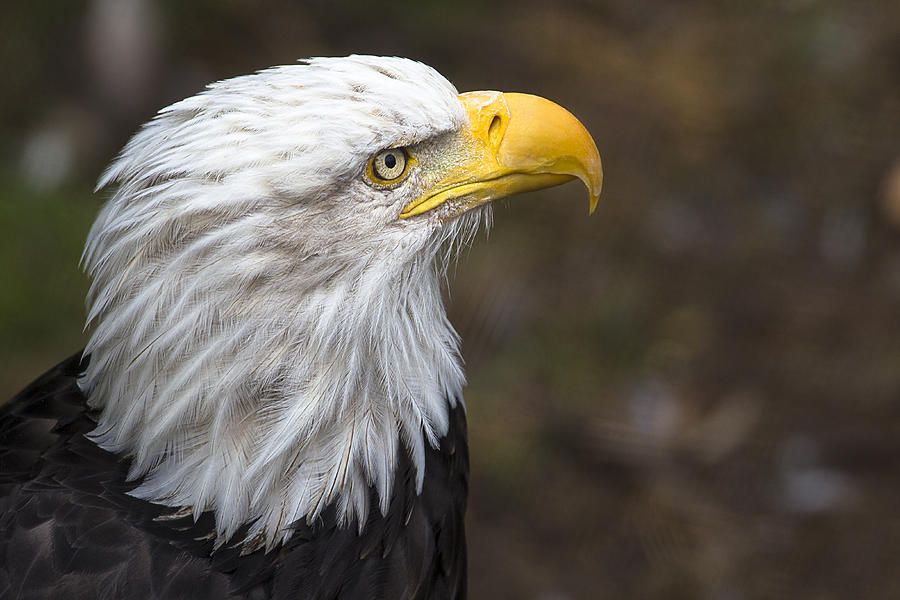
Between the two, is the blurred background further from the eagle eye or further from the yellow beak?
the eagle eye

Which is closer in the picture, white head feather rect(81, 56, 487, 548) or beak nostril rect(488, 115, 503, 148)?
white head feather rect(81, 56, 487, 548)

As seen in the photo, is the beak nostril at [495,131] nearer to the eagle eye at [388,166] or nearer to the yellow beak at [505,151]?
the yellow beak at [505,151]

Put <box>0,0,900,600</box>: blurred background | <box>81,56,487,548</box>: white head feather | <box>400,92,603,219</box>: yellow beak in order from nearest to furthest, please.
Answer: <box>81,56,487,548</box>: white head feather → <box>400,92,603,219</box>: yellow beak → <box>0,0,900,600</box>: blurred background

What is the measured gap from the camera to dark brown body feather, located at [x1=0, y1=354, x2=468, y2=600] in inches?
76.3

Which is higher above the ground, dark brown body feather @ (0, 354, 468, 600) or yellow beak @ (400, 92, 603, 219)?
yellow beak @ (400, 92, 603, 219)

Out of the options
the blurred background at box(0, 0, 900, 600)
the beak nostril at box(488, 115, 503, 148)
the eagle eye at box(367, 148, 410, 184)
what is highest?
the beak nostril at box(488, 115, 503, 148)

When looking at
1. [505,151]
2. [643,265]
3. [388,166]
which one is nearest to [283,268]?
[388,166]

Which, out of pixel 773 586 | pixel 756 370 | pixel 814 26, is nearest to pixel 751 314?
pixel 756 370

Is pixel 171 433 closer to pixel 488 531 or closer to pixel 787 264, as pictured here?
pixel 488 531

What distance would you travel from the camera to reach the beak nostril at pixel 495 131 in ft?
6.84

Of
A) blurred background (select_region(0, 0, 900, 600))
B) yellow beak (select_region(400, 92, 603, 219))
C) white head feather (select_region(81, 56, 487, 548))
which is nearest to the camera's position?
white head feather (select_region(81, 56, 487, 548))

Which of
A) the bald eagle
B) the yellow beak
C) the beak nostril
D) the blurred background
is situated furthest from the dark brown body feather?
the blurred background

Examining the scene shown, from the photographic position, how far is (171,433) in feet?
6.43

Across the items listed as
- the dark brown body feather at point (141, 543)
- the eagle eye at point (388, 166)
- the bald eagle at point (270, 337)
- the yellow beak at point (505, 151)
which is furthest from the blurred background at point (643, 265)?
the eagle eye at point (388, 166)
